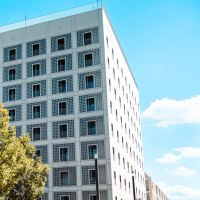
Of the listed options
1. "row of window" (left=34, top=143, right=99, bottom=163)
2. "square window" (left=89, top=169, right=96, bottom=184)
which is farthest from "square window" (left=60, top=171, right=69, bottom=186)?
"square window" (left=89, top=169, right=96, bottom=184)

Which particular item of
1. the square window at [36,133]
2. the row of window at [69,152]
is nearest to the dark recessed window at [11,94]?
the square window at [36,133]

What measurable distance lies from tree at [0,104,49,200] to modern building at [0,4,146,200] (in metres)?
11.2

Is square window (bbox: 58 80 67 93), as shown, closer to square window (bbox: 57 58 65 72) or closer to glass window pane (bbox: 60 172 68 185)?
square window (bbox: 57 58 65 72)

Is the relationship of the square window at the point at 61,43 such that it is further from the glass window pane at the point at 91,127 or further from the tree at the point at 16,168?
the tree at the point at 16,168

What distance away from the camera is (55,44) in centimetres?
4728

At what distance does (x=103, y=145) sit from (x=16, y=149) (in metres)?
18.7

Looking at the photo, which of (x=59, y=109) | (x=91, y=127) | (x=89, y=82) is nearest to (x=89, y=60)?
(x=89, y=82)

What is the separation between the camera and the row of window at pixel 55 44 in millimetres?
45812

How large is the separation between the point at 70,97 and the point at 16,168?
69.5 feet

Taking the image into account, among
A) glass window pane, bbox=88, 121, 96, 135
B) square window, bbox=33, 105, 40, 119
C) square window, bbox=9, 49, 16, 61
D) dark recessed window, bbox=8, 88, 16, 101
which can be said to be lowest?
glass window pane, bbox=88, 121, 96, 135

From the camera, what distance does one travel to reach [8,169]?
23.0 meters

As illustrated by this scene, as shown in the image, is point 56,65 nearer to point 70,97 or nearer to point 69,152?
point 70,97

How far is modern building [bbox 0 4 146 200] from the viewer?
42156mm

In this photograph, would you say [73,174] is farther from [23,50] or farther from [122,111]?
[23,50]
